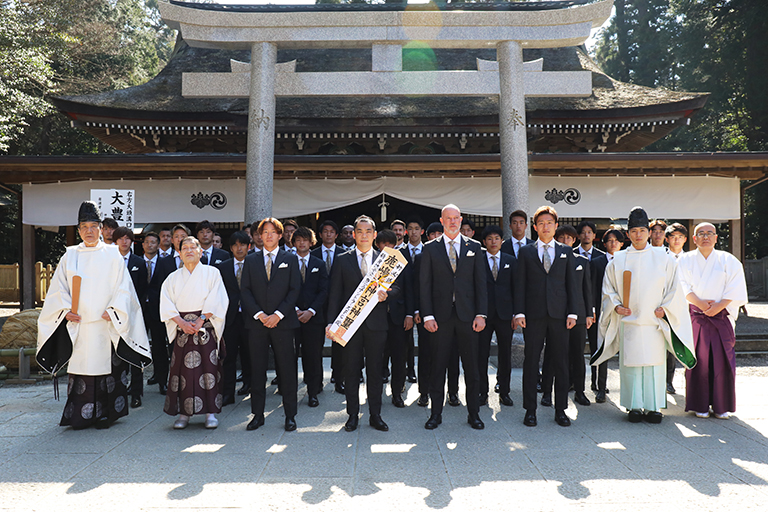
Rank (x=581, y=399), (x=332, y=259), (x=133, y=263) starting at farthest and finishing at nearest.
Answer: (x=332, y=259) < (x=133, y=263) < (x=581, y=399)

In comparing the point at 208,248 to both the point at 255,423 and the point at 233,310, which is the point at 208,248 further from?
the point at 255,423

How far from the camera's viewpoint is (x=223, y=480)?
10.5 ft

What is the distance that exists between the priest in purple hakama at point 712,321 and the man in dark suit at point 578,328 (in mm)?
829

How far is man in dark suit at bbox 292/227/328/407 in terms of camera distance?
16.4 feet

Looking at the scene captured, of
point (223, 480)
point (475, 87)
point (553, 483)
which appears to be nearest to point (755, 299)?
point (475, 87)

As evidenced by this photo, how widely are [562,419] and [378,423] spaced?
59.2 inches

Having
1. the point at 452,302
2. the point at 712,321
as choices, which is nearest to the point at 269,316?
the point at 452,302

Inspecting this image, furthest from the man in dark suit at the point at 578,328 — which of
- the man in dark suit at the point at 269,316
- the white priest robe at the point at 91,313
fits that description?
the white priest robe at the point at 91,313

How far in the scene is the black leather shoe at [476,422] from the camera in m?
4.25

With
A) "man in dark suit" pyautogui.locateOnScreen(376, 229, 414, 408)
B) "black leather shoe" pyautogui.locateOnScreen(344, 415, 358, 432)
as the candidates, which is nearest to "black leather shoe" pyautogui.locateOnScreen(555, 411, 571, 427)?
"man in dark suit" pyautogui.locateOnScreen(376, 229, 414, 408)

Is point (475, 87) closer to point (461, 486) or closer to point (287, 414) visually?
point (287, 414)

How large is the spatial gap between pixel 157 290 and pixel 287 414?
87.1 inches

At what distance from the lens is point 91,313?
4.38m

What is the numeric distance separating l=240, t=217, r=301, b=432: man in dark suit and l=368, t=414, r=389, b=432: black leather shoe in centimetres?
62
